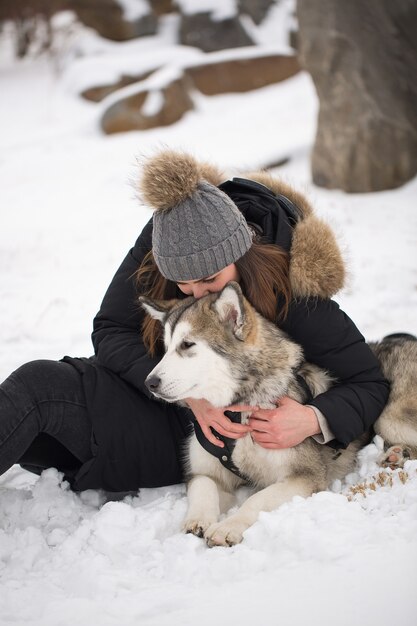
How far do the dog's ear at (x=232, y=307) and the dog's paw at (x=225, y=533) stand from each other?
2.50 feet

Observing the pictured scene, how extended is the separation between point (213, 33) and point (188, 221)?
14.7 meters

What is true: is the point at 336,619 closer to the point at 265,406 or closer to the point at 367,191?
the point at 265,406

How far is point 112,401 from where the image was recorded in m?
3.10

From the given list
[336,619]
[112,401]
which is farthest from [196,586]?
[112,401]

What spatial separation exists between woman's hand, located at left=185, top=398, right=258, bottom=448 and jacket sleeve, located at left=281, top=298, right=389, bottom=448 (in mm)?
341

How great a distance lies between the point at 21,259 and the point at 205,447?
5.11m

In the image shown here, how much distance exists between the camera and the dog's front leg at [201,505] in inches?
107

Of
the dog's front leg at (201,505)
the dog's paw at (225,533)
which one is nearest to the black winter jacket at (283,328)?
the dog's front leg at (201,505)

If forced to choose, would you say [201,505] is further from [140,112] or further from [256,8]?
[256,8]

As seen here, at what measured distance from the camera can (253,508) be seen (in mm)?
2717

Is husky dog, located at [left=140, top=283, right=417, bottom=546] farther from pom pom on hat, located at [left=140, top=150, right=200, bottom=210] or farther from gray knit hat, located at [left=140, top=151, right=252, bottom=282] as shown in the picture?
pom pom on hat, located at [left=140, top=150, right=200, bottom=210]

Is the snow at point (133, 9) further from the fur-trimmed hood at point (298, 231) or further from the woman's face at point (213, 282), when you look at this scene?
the woman's face at point (213, 282)

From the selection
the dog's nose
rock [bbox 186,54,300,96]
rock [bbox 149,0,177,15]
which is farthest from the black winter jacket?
rock [bbox 149,0,177,15]

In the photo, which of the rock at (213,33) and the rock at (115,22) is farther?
the rock at (115,22)
